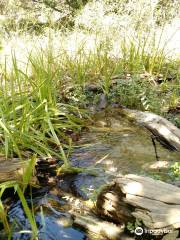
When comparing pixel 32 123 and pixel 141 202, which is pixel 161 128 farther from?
pixel 141 202

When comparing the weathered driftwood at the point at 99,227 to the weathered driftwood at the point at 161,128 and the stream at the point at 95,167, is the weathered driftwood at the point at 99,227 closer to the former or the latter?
the stream at the point at 95,167

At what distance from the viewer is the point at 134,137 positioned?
11.9 feet

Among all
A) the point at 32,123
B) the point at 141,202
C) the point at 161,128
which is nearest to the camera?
the point at 141,202

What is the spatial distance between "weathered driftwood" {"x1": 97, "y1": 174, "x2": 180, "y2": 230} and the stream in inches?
8.6

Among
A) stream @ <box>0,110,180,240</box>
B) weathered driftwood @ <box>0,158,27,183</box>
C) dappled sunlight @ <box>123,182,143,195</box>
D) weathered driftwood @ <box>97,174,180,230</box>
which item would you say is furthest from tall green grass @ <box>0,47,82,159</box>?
dappled sunlight @ <box>123,182,143,195</box>

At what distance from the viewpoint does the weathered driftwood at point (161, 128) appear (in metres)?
3.36

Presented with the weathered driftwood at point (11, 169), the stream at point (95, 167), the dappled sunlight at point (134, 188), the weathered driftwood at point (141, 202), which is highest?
the dappled sunlight at point (134, 188)

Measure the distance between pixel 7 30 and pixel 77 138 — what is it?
2.14 m

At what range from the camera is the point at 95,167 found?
118 inches

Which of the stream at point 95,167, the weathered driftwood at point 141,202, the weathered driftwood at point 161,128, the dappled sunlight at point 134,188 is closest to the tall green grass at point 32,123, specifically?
the stream at point 95,167

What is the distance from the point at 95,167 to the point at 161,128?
91 cm

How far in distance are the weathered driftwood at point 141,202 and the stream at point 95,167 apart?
219mm

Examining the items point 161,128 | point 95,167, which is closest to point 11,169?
point 95,167

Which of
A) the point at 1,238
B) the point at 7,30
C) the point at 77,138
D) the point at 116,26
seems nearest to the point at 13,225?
the point at 1,238
